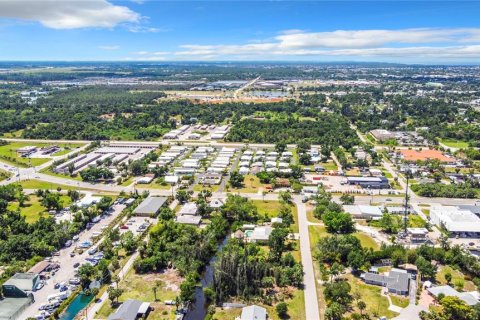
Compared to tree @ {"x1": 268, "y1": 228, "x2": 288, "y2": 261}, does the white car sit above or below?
below

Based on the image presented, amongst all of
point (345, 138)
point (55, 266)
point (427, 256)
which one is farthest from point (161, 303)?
point (345, 138)

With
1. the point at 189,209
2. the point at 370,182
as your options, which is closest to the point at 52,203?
the point at 189,209

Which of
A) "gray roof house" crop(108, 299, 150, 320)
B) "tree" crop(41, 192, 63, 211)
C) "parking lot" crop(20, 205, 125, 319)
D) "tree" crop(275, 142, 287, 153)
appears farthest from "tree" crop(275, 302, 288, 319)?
"tree" crop(275, 142, 287, 153)

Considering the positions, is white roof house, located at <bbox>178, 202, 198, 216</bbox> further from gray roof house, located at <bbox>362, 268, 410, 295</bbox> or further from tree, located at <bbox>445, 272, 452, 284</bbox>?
tree, located at <bbox>445, 272, 452, 284</bbox>

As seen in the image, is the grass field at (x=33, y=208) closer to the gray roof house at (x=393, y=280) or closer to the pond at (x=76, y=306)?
the pond at (x=76, y=306)

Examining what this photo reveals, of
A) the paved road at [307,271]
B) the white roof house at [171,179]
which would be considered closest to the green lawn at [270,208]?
the paved road at [307,271]
